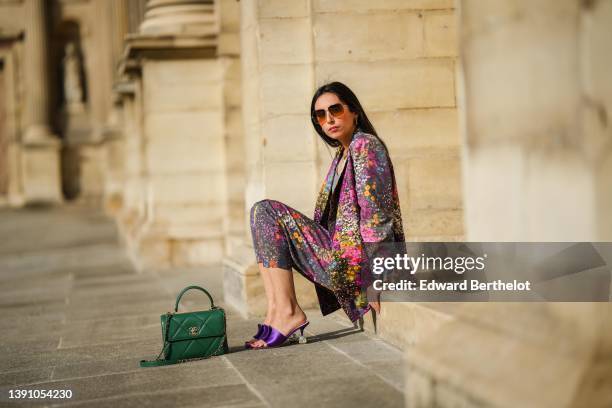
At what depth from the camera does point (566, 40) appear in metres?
2.97

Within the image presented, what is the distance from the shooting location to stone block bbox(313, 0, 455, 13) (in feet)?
22.7

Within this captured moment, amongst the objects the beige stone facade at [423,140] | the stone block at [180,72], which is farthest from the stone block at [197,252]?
the stone block at [180,72]

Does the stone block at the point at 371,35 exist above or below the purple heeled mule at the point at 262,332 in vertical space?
above

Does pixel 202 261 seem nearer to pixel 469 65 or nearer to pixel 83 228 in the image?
pixel 469 65

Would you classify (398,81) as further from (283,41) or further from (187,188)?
(187,188)

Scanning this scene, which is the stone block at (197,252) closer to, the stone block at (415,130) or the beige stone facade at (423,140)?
the beige stone facade at (423,140)

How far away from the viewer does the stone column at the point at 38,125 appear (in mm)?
28078

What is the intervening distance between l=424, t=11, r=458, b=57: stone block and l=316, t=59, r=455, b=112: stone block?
2.5 inches

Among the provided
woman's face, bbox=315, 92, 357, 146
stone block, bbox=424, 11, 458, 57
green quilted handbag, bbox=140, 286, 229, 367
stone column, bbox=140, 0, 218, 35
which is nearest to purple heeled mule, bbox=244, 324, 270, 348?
green quilted handbag, bbox=140, 286, 229, 367

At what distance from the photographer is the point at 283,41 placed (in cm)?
709

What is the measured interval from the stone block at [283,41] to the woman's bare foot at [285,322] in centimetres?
224

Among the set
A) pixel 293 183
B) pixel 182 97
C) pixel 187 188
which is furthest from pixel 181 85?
pixel 293 183

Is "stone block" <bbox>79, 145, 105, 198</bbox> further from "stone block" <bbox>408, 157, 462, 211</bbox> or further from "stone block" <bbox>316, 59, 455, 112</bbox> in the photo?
"stone block" <bbox>408, 157, 462, 211</bbox>

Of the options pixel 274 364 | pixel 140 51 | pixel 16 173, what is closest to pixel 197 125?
pixel 140 51
